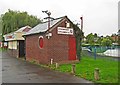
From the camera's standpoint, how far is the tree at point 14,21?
55812 mm

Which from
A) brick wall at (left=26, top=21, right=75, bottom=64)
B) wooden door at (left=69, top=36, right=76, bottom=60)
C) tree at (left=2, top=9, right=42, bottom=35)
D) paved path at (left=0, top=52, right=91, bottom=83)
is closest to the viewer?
paved path at (left=0, top=52, right=91, bottom=83)

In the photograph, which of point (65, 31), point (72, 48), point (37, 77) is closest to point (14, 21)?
point (72, 48)

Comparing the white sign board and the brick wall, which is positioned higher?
the white sign board

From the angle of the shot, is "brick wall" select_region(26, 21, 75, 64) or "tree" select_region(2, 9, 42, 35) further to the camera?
"tree" select_region(2, 9, 42, 35)

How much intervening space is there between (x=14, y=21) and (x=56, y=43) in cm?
3627

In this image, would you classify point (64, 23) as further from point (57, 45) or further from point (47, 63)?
point (47, 63)

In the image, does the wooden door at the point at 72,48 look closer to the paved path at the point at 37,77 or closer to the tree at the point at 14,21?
the paved path at the point at 37,77

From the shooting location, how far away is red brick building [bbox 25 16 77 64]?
21.5 m

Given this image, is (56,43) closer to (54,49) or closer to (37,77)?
(54,49)

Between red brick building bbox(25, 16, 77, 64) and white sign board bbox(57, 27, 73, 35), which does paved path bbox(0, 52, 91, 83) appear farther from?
white sign board bbox(57, 27, 73, 35)

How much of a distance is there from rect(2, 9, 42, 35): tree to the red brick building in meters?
32.7

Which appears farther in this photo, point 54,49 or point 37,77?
point 54,49

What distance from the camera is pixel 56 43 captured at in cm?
2183

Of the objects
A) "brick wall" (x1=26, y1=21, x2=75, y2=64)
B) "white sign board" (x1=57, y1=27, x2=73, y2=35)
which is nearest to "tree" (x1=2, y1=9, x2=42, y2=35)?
"brick wall" (x1=26, y1=21, x2=75, y2=64)
